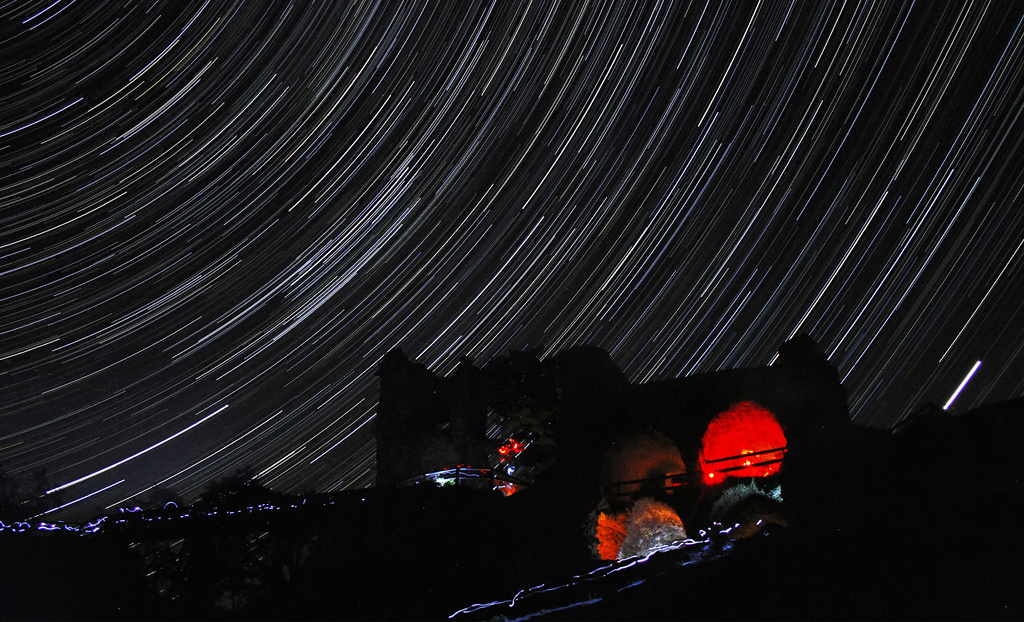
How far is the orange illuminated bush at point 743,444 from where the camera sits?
11820mm

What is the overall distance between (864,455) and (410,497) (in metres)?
6.82

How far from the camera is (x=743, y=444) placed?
12.0m

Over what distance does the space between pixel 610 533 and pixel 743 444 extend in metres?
3.16

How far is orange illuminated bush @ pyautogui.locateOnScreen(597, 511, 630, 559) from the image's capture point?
12523mm

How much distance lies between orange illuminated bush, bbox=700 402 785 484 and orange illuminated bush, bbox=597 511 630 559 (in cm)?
193

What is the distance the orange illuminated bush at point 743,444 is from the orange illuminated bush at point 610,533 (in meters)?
1.93

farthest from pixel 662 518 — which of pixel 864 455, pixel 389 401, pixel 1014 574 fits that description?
pixel 389 401

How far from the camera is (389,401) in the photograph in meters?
20.4

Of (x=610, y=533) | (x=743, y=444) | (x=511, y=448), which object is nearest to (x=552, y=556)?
(x=610, y=533)

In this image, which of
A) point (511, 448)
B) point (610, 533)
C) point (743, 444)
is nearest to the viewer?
point (743, 444)

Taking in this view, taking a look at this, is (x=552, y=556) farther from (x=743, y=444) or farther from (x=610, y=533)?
(x=743, y=444)

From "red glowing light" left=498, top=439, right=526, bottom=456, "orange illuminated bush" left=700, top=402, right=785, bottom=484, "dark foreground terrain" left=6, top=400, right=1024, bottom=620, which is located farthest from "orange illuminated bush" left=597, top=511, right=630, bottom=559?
"red glowing light" left=498, top=439, right=526, bottom=456

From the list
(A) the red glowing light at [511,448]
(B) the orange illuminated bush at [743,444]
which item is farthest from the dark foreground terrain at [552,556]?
(A) the red glowing light at [511,448]

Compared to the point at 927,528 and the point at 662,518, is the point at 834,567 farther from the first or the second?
the point at 662,518
